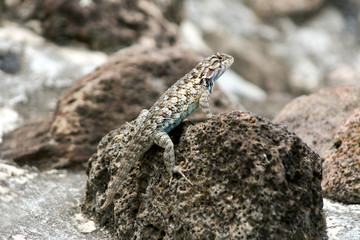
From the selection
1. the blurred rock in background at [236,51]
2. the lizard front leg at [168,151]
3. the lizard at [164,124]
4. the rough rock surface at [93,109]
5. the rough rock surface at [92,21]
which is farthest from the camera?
the rough rock surface at [92,21]

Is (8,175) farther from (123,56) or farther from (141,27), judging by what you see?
(141,27)

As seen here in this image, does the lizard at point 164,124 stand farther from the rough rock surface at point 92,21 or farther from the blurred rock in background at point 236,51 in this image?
the rough rock surface at point 92,21

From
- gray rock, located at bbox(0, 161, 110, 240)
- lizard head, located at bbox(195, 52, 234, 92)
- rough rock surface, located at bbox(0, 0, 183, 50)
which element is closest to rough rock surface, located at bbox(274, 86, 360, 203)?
lizard head, located at bbox(195, 52, 234, 92)

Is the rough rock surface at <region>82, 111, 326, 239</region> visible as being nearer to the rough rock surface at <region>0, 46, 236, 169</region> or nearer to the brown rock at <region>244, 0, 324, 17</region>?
the rough rock surface at <region>0, 46, 236, 169</region>

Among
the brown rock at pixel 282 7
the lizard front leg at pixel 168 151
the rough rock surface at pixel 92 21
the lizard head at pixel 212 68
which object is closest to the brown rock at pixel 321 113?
the lizard head at pixel 212 68

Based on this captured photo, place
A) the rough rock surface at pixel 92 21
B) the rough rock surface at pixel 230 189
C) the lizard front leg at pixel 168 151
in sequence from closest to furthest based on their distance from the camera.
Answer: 1. the rough rock surface at pixel 230 189
2. the lizard front leg at pixel 168 151
3. the rough rock surface at pixel 92 21

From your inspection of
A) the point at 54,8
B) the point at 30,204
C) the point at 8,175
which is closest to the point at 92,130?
the point at 8,175

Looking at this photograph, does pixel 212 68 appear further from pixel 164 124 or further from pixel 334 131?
pixel 334 131
